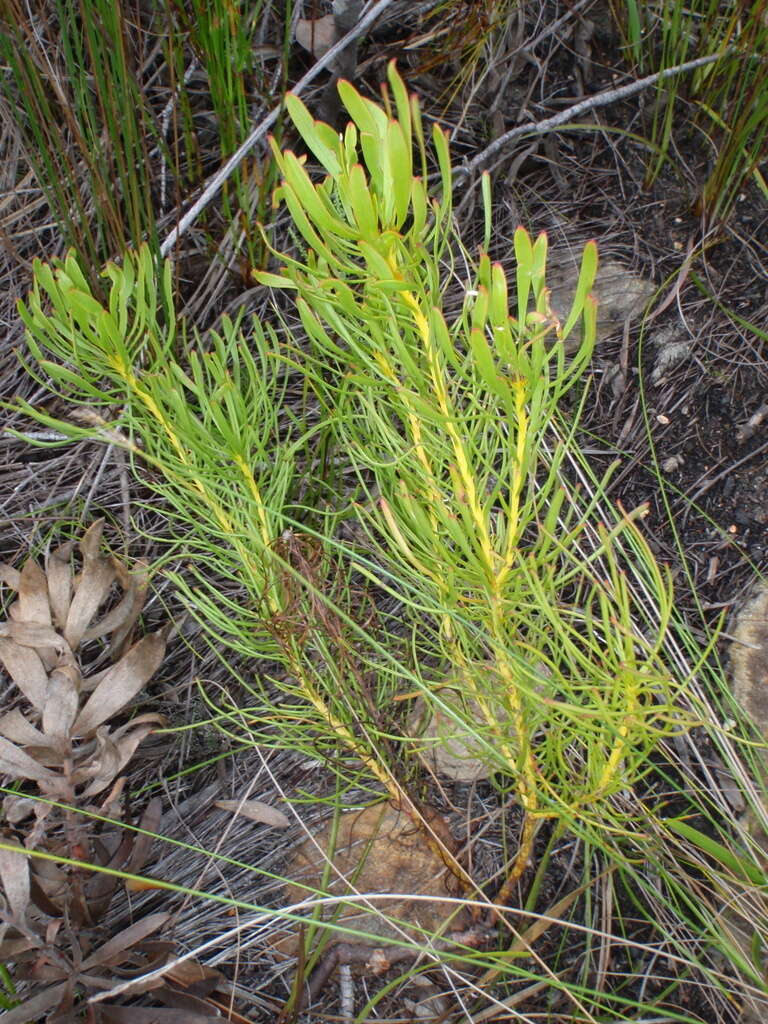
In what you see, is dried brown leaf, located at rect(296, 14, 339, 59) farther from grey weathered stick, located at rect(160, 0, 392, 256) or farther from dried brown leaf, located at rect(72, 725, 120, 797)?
dried brown leaf, located at rect(72, 725, 120, 797)

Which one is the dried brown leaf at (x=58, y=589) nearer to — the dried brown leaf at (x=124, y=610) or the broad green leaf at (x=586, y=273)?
the dried brown leaf at (x=124, y=610)

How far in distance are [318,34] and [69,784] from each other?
1497mm

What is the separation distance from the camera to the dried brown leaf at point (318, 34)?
1.65m

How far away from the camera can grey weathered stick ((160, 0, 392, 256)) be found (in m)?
1.52

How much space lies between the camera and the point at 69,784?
1.21m

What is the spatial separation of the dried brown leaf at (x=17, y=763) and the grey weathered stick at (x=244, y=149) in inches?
35.2

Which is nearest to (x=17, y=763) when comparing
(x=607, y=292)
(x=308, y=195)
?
(x=308, y=195)

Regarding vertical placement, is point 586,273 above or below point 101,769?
above

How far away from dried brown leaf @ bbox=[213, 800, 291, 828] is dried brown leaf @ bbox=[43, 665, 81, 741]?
0.90 feet

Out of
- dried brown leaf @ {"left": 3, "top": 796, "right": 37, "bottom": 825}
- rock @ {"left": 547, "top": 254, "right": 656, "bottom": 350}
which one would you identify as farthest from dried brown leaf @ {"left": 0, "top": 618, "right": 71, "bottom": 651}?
rock @ {"left": 547, "top": 254, "right": 656, "bottom": 350}

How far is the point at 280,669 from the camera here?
1.41 m

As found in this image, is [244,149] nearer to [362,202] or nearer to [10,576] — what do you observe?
[10,576]

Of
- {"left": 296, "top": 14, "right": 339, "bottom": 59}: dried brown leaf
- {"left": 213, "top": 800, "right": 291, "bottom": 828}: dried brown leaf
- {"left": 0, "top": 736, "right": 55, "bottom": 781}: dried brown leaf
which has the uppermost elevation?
{"left": 296, "top": 14, "right": 339, "bottom": 59}: dried brown leaf

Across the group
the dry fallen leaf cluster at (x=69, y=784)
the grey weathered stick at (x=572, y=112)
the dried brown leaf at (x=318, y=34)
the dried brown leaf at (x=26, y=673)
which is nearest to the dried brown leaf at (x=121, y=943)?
the dry fallen leaf cluster at (x=69, y=784)
